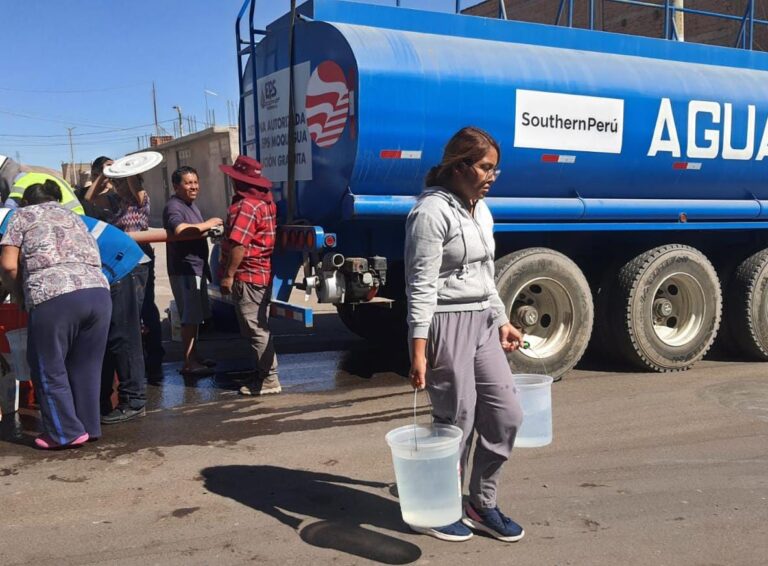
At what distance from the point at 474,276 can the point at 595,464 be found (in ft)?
5.72

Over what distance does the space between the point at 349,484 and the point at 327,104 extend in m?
2.90

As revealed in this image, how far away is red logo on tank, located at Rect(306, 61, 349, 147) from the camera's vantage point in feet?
18.3

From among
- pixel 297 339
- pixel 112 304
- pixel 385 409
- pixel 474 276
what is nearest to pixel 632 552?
pixel 474 276

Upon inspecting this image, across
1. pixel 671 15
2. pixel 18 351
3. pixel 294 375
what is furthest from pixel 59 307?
pixel 671 15

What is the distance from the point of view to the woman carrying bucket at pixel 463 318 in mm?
3248

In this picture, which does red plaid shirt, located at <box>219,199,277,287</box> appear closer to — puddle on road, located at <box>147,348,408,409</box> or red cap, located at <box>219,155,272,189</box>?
red cap, located at <box>219,155,272,189</box>

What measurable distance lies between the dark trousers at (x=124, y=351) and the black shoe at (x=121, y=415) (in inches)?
1.3

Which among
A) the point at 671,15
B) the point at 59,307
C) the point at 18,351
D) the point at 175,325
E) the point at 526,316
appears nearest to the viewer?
the point at 59,307

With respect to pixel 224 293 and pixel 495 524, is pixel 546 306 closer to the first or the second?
pixel 224 293

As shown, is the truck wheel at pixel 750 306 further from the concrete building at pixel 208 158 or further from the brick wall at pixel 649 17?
the concrete building at pixel 208 158

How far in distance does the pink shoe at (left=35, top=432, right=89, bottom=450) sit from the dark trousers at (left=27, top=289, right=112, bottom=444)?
3cm

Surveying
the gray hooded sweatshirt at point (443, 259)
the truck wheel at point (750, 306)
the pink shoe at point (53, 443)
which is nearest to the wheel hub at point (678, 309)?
the truck wheel at point (750, 306)

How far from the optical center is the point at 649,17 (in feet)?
70.7

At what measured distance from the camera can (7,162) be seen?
6.45 meters
